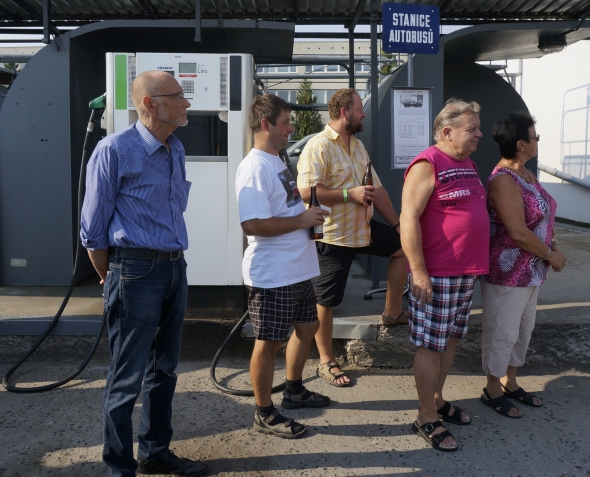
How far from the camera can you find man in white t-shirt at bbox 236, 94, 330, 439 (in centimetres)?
311

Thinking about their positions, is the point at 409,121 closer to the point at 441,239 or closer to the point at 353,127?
the point at 353,127

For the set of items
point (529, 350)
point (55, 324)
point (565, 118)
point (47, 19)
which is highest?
point (565, 118)

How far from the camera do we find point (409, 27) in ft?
16.2

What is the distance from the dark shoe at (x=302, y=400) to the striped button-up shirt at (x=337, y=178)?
1010 mm

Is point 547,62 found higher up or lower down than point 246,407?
higher up

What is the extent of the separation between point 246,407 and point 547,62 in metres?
12.5

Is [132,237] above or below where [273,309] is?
above

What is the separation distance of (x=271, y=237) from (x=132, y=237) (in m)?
0.83

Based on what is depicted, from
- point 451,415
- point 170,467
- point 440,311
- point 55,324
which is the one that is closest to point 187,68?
point 55,324

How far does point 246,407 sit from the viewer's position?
3.88 metres

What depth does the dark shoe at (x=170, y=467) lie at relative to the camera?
295 centimetres

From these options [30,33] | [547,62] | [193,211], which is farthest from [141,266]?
[547,62]

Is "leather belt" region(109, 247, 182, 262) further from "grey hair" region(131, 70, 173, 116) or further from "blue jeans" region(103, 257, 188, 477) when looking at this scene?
"grey hair" region(131, 70, 173, 116)

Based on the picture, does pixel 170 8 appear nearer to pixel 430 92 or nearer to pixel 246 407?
pixel 430 92
